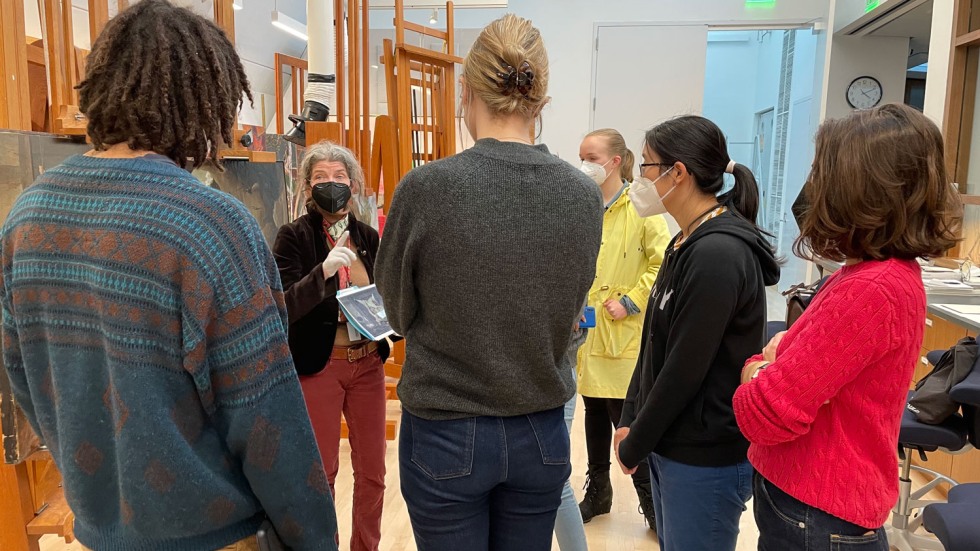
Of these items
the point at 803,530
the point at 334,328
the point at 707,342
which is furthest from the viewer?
the point at 334,328

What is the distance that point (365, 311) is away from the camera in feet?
7.34

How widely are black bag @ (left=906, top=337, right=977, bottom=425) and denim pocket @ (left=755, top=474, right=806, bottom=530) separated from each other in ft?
4.29

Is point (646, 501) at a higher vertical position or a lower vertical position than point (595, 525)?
higher

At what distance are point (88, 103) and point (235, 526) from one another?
25.3 inches

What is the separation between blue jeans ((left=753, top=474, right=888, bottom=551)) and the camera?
1.23 meters

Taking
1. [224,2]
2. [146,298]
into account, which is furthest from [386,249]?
[224,2]

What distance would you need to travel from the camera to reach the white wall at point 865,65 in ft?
21.6

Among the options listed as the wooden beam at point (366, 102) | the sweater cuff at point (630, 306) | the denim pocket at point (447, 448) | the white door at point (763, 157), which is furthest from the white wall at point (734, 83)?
the denim pocket at point (447, 448)

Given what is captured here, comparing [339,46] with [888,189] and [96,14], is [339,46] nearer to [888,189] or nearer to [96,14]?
[96,14]

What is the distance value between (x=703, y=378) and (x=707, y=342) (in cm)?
9

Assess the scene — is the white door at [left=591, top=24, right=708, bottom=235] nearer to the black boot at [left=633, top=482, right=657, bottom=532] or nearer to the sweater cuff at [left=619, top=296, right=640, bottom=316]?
the sweater cuff at [left=619, top=296, right=640, bottom=316]

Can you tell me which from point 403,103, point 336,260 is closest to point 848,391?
point 336,260

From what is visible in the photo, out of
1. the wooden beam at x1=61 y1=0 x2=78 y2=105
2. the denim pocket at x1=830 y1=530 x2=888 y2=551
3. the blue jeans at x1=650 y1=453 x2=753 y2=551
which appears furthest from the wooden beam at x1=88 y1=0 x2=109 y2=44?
the denim pocket at x1=830 y1=530 x2=888 y2=551

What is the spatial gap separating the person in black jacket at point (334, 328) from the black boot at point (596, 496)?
1032mm
